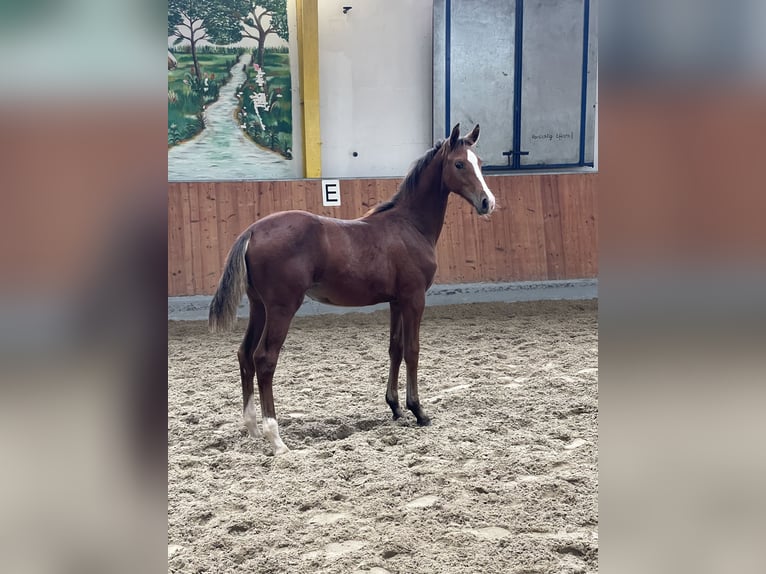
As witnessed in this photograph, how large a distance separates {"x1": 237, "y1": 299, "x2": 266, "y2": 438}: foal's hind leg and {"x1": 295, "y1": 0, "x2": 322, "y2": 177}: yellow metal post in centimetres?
361

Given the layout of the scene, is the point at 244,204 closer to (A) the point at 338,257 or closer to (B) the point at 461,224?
(B) the point at 461,224

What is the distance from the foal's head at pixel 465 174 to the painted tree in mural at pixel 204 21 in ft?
13.1

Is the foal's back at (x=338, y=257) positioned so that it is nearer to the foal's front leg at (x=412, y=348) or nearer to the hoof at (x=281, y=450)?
the foal's front leg at (x=412, y=348)

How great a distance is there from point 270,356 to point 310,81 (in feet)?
14.1

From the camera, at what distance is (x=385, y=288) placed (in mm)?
3412

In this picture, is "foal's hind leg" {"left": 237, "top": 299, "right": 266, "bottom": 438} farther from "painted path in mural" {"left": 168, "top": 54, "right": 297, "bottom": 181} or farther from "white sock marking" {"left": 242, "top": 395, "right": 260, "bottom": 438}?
"painted path in mural" {"left": 168, "top": 54, "right": 297, "bottom": 181}

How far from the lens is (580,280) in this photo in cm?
671

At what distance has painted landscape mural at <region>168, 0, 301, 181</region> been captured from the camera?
21.4ft

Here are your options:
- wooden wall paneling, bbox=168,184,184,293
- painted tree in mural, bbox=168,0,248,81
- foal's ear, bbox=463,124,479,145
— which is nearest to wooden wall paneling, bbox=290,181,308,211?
wooden wall paneling, bbox=168,184,184,293

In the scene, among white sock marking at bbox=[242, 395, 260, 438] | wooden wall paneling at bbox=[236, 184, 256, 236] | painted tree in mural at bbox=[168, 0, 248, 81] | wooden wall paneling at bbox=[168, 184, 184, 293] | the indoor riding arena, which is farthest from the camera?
painted tree in mural at bbox=[168, 0, 248, 81]

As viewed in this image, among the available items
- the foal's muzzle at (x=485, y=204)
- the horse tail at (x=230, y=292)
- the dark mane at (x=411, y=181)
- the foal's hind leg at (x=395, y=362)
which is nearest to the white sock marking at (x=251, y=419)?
the horse tail at (x=230, y=292)

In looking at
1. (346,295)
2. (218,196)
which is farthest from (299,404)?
(218,196)

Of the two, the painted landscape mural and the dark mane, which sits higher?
the painted landscape mural
